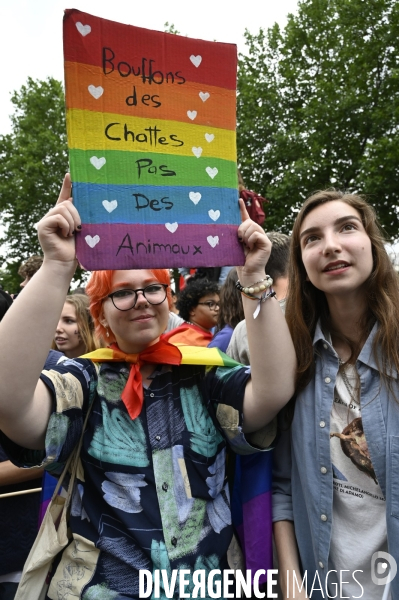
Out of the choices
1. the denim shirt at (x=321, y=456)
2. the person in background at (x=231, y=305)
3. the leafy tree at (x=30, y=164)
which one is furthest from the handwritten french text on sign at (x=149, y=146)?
the leafy tree at (x=30, y=164)

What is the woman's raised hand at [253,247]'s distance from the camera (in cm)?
185

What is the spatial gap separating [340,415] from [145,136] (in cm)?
113

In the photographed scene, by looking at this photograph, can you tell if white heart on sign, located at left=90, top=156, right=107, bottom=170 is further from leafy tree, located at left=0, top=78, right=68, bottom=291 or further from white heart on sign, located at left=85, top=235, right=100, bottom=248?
leafy tree, located at left=0, top=78, right=68, bottom=291

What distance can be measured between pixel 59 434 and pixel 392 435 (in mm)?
1045

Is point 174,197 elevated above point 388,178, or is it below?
below

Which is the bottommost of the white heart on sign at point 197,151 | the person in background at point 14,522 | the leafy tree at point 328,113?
the person in background at point 14,522

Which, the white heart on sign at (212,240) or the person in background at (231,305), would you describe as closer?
the white heart on sign at (212,240)

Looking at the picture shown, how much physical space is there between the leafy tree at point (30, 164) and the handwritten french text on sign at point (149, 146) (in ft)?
68.1

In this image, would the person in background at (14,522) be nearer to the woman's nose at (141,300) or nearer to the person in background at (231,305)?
the woman's nose at (141,300)

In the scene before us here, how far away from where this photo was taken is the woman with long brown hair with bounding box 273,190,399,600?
1.79 metres

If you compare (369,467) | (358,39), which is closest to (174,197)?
(369,467)

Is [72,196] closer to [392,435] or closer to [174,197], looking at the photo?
[174,197]

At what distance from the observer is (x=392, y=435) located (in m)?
1.77

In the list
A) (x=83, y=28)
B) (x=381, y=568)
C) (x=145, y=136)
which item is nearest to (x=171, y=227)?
(x=145, y=136)
